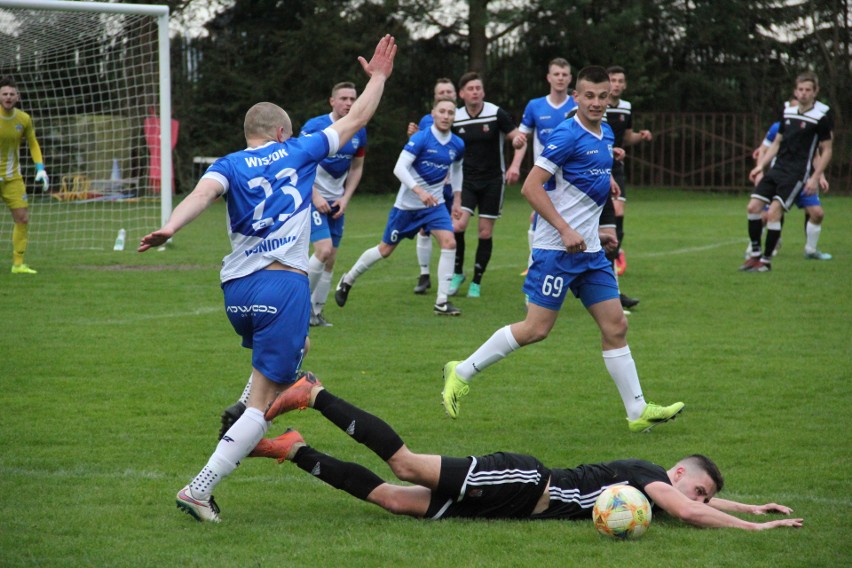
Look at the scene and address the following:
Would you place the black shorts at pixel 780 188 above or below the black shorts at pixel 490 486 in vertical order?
above

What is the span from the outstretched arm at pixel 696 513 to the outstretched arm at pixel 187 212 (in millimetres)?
2289

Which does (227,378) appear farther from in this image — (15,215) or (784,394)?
(15,215)

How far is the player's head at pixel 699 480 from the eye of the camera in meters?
4.81

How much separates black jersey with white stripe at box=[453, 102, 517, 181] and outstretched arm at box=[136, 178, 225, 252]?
7.68 metres

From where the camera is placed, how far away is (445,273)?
36.6 ft

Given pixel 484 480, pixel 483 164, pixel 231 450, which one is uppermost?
pixel 483 164

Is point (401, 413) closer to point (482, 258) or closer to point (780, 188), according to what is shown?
point (482, 258)

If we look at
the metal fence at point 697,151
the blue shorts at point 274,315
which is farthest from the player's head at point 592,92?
the metal fence at point 697,151

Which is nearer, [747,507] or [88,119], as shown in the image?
[747,507]

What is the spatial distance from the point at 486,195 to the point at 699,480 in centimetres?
775

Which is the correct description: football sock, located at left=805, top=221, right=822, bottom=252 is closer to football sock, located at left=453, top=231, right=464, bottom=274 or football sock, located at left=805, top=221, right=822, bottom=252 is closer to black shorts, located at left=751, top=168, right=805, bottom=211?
black shorts, located at left=751, top=168, right=805, bottom=211

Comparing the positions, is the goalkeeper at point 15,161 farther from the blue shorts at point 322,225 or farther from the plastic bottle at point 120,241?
the blue shorts at point 322,225

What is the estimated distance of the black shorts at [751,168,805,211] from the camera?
14.3 m

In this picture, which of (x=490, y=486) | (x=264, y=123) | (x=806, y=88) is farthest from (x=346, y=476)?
(x=806, y=88)
